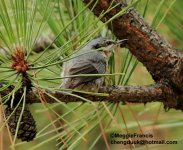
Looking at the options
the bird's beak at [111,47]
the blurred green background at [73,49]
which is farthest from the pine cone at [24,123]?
the bird's beak at [111,47]

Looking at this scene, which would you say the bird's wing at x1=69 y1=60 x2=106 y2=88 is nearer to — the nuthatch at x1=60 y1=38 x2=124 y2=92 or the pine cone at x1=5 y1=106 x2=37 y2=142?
the nuthatch at x1=60 y1=38 x2=124 y2=92

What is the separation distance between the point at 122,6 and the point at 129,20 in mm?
29

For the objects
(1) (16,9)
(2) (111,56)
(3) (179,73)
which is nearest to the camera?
(1) (16,9)

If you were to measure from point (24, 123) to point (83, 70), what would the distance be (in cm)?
20

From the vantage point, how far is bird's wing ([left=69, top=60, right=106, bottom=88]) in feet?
3.02

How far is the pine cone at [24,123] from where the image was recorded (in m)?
0.83

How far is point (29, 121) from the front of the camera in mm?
838

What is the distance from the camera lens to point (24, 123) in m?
0.84

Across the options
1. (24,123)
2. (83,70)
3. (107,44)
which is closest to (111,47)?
(107,44)

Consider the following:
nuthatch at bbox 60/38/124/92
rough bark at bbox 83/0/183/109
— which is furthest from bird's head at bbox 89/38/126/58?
rough bark at bbox 83/0/183/109

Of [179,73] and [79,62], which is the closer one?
[179,73]

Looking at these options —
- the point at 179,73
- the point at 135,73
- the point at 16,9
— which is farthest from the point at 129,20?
the point at 135,73

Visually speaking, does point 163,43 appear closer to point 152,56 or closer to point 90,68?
point 152,56

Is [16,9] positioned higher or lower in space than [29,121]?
higher
